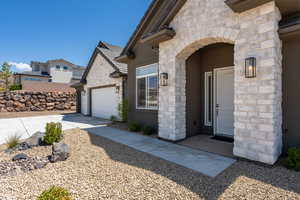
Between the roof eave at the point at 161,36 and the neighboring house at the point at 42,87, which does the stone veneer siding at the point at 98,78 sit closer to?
the roof eave at the point at 161,36

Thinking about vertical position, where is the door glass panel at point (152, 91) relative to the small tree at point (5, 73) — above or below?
below

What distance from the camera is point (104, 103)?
12.5 m

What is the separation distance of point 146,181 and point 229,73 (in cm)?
485

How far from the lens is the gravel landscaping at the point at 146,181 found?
2.62 m

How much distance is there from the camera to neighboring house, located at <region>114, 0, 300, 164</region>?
11.6ft

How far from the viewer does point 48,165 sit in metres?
3.90

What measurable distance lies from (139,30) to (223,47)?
14.3ft

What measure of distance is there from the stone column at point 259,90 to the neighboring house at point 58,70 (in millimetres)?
34159

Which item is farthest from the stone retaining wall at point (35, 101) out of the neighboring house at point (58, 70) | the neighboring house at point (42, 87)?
the neighboring house at point (58, 70)

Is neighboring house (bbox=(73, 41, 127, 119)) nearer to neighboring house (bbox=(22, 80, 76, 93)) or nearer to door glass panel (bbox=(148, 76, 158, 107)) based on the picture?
door glass panel (bbox=(148, 76, 158, 107))

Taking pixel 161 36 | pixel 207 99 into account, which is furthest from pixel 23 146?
pixel 207 99

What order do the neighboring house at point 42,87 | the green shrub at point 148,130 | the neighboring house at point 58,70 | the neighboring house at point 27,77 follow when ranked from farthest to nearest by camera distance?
the neighboring house at point 58,70 < the neighboring house at point 27,77 < the neighboring house at point 42,87 < the green shrub at point 148,130

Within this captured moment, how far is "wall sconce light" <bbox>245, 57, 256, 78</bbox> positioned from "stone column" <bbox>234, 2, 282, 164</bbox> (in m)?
0.09

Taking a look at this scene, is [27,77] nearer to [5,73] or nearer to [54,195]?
[5,73]
